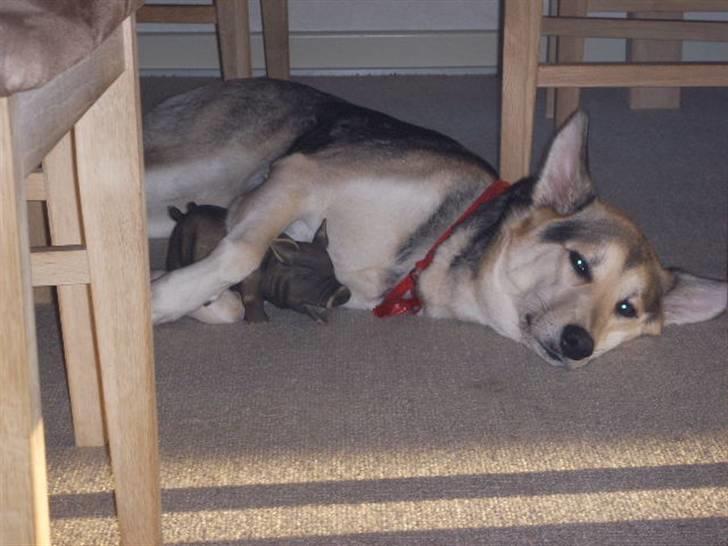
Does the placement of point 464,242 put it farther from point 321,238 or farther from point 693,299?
point 693,299

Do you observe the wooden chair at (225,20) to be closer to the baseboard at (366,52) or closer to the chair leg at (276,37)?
the chair leg at (276,37)

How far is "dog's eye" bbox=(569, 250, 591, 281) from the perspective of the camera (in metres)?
2.15

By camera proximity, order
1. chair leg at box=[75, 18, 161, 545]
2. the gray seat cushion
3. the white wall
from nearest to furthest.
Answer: the gray seat cushion, chair leg at box=[75, 18, 161, 545], the white wall

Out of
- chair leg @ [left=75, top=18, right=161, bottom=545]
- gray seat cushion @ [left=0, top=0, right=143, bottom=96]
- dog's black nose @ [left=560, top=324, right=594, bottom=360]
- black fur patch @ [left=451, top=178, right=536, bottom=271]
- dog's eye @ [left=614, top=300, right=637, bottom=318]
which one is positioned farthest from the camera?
black fur patch @ [left=451, top=178, right=536, bottom=271]

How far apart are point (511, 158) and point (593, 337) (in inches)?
20.7

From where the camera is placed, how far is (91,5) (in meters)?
0.96

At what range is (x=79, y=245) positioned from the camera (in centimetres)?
131

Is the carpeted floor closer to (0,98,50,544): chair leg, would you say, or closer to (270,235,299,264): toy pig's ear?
(270,235,299,264): toy pig's ear

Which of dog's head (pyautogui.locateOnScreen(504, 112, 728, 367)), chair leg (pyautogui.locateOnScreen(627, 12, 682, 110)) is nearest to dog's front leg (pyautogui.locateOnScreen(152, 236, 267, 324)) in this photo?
dog's head (pyautogui.locateOnScreen(504, 112, 728, 367))

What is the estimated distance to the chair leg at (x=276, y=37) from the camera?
3.50 metres

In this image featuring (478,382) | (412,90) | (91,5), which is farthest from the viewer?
(412,90)

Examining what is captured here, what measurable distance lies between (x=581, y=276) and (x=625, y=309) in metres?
0.13

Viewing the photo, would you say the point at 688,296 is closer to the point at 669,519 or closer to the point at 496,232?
the point at 496,232

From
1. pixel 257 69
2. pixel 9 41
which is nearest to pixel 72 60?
pixel 9 41
